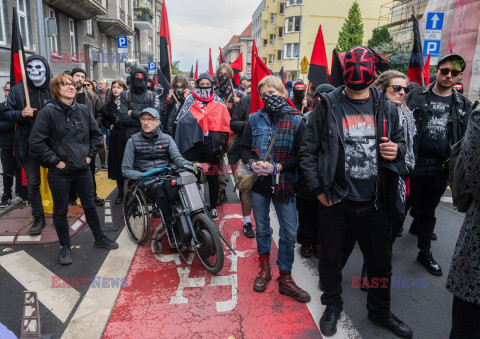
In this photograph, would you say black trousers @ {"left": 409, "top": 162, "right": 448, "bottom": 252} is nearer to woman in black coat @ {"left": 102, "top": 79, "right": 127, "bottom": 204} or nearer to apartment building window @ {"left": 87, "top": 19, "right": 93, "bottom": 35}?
woman in black coat @ {"left": 102, "top": 79, "right": 127, "bottom": 204}

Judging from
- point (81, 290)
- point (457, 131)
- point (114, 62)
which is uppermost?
point (114, 62)

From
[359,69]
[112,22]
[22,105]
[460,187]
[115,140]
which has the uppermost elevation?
[112,22]

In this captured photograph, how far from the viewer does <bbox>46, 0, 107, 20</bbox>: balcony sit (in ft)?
52.5

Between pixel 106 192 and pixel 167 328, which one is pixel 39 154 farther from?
pixel 106 192

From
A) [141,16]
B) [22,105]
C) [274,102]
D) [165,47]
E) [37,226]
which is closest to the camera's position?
[274,102]

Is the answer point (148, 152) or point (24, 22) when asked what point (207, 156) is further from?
point (24, 22)

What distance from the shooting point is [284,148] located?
326cm

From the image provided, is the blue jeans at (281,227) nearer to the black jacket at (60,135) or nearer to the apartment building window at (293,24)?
the black jacket at (60,135)

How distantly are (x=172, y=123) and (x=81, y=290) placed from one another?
14.5 ft

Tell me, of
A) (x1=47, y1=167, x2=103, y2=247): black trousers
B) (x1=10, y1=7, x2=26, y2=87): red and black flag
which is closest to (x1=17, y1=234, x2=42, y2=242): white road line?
(x1=47, y1=167, x2=103, y2=247): black trousers

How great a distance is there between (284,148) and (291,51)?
42653mm

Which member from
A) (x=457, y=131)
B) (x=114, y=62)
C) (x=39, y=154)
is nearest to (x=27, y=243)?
(x=39, y=154)

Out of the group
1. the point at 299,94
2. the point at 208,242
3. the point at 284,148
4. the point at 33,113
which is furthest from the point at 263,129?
the point at 33,113

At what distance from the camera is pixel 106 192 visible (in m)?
6.78
